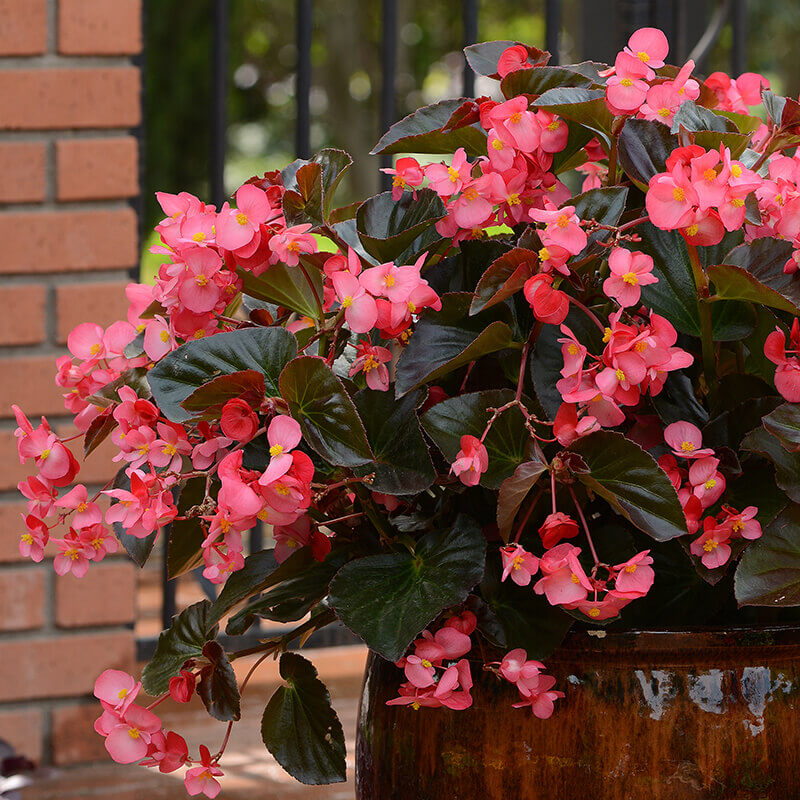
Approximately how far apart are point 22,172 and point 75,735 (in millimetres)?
639

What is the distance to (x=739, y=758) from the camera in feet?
1.51

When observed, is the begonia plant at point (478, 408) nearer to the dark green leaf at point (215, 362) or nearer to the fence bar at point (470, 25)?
the dark green leaf at point (215, 362)

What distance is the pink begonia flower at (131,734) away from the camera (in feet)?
1.60

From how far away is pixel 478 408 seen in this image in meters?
0.44

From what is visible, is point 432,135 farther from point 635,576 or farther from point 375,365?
point 635,576

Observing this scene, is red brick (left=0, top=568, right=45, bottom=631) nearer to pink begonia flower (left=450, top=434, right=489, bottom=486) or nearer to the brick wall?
the brick wall

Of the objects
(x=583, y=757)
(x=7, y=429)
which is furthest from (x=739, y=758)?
(x=7, y=429)

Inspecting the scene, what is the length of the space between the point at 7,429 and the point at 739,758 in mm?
989

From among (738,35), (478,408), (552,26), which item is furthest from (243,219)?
(738,35)

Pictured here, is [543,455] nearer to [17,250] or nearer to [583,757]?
[583,757]

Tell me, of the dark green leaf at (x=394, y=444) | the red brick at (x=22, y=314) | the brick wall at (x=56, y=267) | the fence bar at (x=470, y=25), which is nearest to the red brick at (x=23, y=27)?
the brick wall at (x=56, y=267)

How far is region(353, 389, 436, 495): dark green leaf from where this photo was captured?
0.44 metres

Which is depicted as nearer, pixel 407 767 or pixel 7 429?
pixel 407 767

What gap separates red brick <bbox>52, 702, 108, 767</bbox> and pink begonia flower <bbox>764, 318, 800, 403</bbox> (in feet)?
3.34
